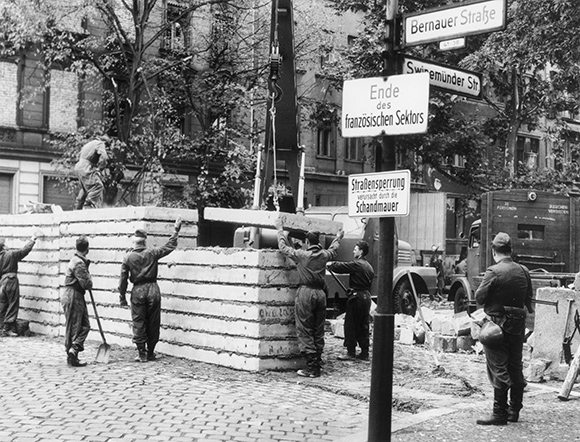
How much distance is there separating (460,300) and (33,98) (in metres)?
16.6

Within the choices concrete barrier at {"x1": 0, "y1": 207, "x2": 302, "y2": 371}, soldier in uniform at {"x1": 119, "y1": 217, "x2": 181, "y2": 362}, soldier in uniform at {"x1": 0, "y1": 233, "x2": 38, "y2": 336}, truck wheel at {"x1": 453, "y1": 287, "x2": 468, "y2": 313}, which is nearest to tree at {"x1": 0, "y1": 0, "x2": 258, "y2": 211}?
soldier in uniform at {"x1": 0, "y1": 233, "x2": 38, "y2": 336}

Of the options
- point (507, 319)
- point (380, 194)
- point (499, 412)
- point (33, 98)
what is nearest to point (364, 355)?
point (507, 319)

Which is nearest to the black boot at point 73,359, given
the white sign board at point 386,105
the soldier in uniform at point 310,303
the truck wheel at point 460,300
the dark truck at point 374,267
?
the soldier in uniform at point 310,303

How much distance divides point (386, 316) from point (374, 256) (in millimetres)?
13298

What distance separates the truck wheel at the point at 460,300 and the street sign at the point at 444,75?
Result: 13.0 metres

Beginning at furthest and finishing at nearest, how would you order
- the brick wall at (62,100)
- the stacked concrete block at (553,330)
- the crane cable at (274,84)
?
1. the brick wall at (62,100)
2. the crane cable at (274,84)
3. the stacked concrete block at (553,330)

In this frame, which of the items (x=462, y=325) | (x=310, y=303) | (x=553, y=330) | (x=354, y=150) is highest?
(x=354, y=150)

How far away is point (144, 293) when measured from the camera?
39.4 ft

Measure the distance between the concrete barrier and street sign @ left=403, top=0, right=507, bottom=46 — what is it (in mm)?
4872

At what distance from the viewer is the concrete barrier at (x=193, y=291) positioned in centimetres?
1145

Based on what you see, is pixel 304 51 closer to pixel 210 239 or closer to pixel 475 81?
pixel 210 239

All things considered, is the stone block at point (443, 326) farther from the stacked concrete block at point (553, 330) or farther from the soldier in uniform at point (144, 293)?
the soldier in uniform at point (144, 293)

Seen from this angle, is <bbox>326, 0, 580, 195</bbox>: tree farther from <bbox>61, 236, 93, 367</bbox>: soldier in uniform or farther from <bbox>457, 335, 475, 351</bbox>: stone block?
<bbox>61, 236, 93, 367</bbox>: soldier in uniform

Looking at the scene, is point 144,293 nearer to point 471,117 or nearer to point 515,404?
point 515,404
